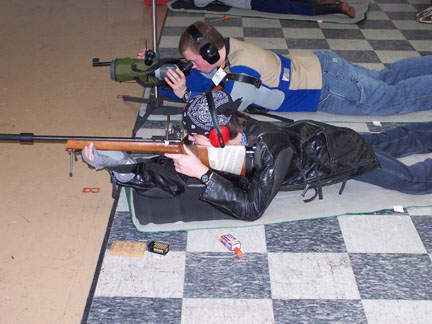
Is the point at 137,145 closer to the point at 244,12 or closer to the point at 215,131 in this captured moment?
the point at 215,131

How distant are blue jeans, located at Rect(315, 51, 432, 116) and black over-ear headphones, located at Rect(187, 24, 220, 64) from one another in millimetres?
788

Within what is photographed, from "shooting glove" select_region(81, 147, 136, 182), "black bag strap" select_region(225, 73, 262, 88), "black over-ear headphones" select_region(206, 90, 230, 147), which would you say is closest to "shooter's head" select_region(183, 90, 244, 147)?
"black over-ear headphones" select_region(206, 90, 230, 147)

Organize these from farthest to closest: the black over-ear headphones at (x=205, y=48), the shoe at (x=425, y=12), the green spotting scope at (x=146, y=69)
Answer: the shoe at (x=425, y=12) < the green spotting scope at (x=146, y=69) < the black over-ear headphones at (x=205, y=48)

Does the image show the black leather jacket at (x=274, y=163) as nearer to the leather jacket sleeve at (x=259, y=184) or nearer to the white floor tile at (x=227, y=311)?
the leather jacket sleeve at (x=259, y=184)

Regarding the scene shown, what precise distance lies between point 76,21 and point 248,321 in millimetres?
3681

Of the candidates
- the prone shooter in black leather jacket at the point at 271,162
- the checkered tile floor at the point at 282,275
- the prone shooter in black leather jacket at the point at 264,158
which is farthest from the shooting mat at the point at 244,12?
the checkered tile floor at the point at 282,275

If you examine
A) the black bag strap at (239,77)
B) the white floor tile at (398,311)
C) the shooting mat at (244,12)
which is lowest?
the white floor tile at (398,311)

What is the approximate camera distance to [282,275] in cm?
207

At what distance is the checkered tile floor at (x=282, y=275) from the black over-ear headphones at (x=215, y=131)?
0.49 m

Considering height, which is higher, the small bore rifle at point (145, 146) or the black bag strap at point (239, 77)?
the black bag strap at point (239, 77)

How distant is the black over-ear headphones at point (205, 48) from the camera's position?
2481 mm

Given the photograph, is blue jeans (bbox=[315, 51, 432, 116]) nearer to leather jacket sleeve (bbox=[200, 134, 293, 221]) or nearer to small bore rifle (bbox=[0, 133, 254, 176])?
leather jacket sleeve (bbox=[200, 134, 293, 221])

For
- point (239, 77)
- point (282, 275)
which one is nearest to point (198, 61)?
point (239, 77)

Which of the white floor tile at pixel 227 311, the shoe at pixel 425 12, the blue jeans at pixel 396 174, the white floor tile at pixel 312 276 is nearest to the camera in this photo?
the white floor tile at pixel 227 311
